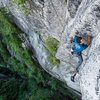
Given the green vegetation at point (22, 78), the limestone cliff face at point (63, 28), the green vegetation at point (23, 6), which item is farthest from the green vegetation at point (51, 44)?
the green vegetation at point (22, 78)

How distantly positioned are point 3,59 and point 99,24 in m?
7.43

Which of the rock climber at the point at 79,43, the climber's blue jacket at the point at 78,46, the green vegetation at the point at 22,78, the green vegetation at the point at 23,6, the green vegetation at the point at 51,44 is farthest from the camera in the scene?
the green vegetation at the point at 22,78

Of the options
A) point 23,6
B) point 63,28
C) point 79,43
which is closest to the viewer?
point 79,43

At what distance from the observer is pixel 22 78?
13.2 m

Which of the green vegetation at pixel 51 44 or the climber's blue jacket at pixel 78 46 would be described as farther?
the green vegetation at pixel 51 44

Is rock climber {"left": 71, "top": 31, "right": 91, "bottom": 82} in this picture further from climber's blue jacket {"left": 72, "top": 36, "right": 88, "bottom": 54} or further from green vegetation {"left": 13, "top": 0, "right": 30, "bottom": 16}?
green vegetation {"left": 13, "top": 0, "right": 30, "bottom": 16}

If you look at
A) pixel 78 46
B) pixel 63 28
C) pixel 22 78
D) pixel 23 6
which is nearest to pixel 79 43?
pixel 78 46

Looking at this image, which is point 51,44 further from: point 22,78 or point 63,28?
point 22,78

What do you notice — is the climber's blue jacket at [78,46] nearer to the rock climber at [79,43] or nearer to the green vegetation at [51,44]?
the rock climber at [79,43]

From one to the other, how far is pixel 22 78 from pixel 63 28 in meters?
5.49

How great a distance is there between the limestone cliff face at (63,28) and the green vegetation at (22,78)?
2.92ft

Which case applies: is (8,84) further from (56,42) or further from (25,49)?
(56,42)

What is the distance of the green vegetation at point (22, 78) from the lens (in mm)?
11461

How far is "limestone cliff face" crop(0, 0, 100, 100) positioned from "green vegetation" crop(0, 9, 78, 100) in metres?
0.89
